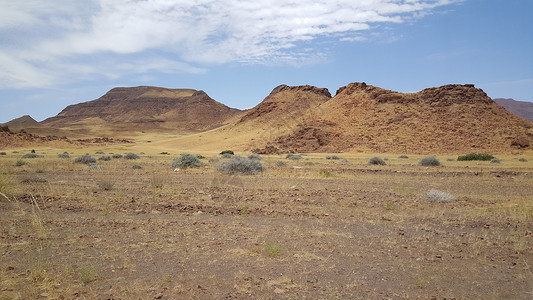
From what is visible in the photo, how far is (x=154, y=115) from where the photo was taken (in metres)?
174

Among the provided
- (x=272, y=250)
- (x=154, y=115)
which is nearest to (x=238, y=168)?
(x=272, y=250)

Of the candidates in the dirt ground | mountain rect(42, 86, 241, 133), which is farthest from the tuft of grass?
mountain rect(42, 86, 241, 133)

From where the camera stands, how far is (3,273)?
518cm

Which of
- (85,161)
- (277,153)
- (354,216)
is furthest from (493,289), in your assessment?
(277,153)

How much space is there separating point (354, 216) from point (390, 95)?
2184 inches

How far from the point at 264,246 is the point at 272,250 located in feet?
1.49

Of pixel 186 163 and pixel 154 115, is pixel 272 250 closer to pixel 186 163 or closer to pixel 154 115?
pixel 186 163

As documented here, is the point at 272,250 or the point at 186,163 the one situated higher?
the point at 186,163

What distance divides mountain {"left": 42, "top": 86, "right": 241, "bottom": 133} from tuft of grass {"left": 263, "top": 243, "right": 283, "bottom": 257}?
121 metres

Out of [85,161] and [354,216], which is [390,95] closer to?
[85,161]

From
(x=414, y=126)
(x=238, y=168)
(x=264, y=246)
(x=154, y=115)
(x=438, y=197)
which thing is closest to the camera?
(x=264, y=246)

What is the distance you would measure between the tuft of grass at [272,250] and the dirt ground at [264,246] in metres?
0.02

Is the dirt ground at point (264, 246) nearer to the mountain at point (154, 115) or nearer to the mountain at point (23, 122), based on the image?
the mountain at point (23, 122)

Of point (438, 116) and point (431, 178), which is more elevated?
point (438, 116)
